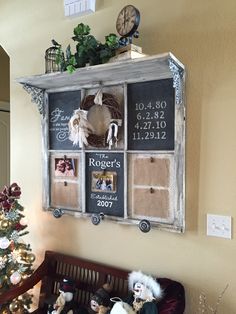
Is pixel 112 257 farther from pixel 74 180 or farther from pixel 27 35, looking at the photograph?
pixel 27 35

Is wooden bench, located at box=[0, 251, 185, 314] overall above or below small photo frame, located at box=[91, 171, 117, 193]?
below

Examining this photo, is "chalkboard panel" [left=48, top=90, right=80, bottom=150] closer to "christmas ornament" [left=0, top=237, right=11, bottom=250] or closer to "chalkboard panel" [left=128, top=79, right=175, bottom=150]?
"chalkboard panel" [left=128, top=79, right=175, bottom=150]

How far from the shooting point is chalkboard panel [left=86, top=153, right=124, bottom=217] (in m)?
1.77

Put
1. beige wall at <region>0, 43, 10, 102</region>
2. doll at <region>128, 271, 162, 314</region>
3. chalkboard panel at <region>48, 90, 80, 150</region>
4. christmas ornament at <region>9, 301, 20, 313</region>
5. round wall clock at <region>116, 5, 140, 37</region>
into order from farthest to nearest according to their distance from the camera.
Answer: beige wall at <region>0, 43, 10, 102</region>, chalkboard panel at <region>48, 90, 80, 150</region>, christmas ornament at <region>9, 301, 20, 313</region>, round wall clock at <region>116, 5, 140, 37</region>, doll at <region>128, 271, 162, 314</region>

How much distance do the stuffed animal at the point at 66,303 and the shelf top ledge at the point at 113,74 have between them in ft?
3.83

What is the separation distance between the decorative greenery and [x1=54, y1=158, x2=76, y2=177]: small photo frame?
0.58 meters

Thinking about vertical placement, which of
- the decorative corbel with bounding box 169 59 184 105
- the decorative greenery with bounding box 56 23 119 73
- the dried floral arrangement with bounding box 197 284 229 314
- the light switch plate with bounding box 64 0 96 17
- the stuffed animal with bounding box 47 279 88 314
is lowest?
the stuffed animal with bounding box 47 279 88 314

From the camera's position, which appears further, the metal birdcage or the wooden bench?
the metal birdcage

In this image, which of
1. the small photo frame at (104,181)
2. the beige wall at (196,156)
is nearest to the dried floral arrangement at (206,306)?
the beige wall at (196,156)

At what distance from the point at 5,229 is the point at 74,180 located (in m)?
0.50

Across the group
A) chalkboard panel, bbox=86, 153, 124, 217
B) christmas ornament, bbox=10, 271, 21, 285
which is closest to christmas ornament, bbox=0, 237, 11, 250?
christmas ornament, bbox=10, 271, 21, 285

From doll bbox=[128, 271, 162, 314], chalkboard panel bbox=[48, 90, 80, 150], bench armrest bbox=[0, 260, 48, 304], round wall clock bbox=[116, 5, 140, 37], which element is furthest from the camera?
chalkboard panel bbox=[48, 90, 80, 150]

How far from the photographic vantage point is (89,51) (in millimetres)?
1620

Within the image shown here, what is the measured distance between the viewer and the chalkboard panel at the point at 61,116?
1.95 m
